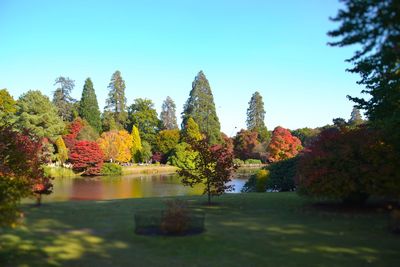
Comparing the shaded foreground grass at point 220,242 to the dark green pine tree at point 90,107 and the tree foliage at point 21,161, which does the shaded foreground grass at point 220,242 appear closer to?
the tree foliage at point 21,161

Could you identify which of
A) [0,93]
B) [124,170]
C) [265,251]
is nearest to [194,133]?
[124,170]

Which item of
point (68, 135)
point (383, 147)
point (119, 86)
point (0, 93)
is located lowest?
point (383, 147)

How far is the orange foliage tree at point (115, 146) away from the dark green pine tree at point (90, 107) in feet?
31.7

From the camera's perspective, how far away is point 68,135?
2383 inches

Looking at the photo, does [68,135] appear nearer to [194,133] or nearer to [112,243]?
[194,133]

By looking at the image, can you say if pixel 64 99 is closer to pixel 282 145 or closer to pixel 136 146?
pixel 136 146

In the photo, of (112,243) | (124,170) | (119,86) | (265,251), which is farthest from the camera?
(119,86)

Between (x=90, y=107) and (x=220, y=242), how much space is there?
65.9 metres

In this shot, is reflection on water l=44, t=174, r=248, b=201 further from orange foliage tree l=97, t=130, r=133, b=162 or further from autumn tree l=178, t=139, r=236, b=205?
orange foliage tree l=97, t=130, r=133, b=162

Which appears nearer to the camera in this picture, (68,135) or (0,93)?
(0,93)

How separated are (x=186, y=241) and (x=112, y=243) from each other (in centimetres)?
180

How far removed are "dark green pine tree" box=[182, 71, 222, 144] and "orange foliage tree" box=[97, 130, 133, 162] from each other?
1571cm

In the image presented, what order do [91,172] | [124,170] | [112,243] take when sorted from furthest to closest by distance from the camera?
[124,170], [91,172], [112,243]

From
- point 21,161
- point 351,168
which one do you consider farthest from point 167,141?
point 351,168
